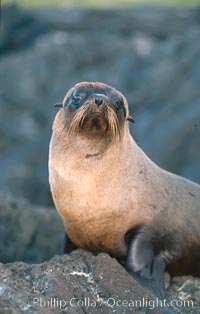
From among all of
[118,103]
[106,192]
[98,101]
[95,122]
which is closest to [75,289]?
[106,192]

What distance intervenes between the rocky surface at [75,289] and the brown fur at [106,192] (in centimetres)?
46

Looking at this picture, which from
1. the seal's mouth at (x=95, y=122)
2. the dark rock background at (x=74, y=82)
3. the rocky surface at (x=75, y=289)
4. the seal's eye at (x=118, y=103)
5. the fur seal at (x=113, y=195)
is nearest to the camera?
the rocky surface at (x=75, y=289)

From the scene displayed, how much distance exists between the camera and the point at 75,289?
21.8 ft

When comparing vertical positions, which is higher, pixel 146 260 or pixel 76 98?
pixel 76 98

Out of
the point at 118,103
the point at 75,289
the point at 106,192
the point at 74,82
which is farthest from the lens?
the point at 74,82

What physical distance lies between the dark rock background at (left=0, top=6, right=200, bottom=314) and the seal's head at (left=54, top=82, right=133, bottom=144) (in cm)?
97

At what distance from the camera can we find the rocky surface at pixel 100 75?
14836 mm

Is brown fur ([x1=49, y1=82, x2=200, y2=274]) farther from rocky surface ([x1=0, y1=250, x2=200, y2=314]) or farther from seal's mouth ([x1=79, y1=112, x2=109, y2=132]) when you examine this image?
rocky surface ([x1=0, y1=250, x2=200, y2=314])

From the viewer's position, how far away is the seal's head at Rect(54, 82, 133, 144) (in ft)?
24.4

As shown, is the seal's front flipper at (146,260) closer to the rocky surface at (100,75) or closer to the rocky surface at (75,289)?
the rocky surface at (75,289)

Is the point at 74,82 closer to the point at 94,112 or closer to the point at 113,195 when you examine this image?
the point at 113,195

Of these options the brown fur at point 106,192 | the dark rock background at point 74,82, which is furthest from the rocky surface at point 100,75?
the brown fur at point 106,192

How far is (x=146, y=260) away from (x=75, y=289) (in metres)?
0.99

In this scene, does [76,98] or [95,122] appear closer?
[95,122]
